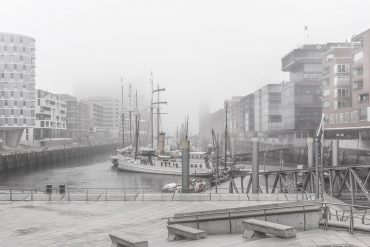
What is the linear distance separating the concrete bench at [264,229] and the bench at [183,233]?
1659 millimetres

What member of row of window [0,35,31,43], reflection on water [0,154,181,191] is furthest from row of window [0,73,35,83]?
reflection on water [0,154,181,191]

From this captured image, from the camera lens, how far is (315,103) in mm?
125938

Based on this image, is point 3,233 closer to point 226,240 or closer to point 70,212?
point 70,212

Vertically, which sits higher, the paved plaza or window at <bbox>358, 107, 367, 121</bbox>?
window at <bbox>358, 107, 367, 121</bbox>

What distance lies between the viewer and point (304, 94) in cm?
12681

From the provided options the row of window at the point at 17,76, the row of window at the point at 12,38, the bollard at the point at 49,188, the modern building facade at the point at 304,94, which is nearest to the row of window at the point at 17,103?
the row of window at the point at 17,76

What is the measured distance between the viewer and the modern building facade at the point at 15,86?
13450cm

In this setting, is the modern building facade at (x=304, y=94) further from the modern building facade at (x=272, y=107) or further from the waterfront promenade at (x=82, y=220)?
the waterfront promenade at (x=82, y=220)

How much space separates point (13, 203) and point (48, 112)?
15327cm

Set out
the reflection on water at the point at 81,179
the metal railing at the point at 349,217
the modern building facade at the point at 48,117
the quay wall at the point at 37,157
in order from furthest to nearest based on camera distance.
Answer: the modern building facade at the point at 48,117 < the quay wall at the point at 37,157 < the reflection on water at the point at 81,179 < the metal railing at the point at 349,217

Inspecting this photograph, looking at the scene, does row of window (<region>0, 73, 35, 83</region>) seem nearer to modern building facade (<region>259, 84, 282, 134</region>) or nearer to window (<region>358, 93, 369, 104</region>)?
modern building facade (<region>259, 84, 282, 134</region>)

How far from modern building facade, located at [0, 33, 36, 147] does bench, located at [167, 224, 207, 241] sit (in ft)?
426

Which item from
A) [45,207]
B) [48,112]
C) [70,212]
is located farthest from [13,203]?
[48,112]

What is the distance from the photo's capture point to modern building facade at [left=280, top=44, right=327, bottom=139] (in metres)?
126
